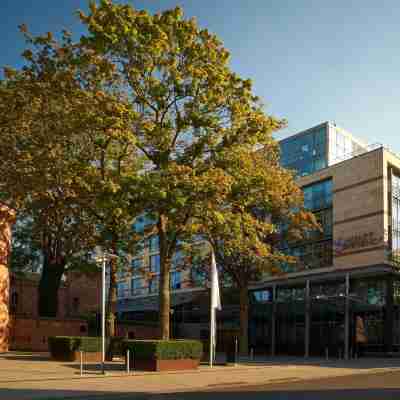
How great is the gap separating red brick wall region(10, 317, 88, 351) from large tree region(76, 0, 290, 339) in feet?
66.4

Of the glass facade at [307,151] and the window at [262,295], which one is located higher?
the glass facade at [307,151]

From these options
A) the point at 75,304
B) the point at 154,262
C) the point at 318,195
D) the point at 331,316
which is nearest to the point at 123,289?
the point at 154,262

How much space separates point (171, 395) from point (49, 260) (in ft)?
95.5

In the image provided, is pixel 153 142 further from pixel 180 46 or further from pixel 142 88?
pixel 180 46

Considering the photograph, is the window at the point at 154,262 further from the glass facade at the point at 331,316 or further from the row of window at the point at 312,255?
the row of window at the point at 312,255

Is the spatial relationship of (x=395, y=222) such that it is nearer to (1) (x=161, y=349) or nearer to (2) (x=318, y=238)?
(2) (x=318, y=238)

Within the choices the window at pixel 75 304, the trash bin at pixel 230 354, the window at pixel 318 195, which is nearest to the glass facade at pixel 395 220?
the window at pixel 318 195

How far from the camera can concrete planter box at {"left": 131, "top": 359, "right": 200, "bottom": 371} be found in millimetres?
24562

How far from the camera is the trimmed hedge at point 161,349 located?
24.7m

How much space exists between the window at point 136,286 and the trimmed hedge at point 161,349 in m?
65.0

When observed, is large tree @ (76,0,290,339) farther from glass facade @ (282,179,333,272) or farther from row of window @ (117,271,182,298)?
row of window @ (117,271,182,298)

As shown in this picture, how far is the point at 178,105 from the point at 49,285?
23.5 m

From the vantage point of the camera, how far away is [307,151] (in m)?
84.0

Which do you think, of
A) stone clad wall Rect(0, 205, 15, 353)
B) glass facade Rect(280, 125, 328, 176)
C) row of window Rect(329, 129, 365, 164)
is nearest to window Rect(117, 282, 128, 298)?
glass facade Rect(280, 125, 328, 176)
